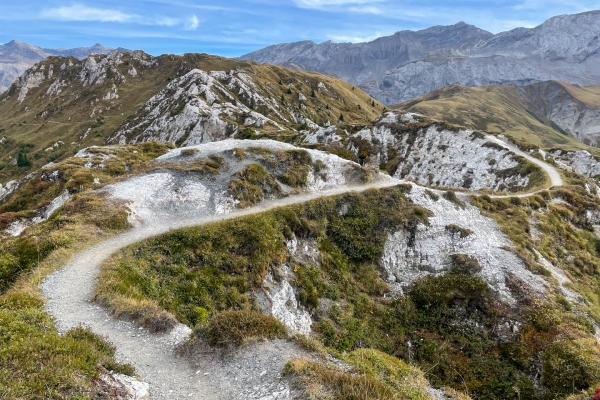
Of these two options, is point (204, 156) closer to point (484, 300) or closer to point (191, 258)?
point (191, 258)

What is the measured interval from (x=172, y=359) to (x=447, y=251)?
37.5 m

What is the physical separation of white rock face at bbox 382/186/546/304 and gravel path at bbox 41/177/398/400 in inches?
1077

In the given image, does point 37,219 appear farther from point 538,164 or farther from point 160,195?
point 538,164

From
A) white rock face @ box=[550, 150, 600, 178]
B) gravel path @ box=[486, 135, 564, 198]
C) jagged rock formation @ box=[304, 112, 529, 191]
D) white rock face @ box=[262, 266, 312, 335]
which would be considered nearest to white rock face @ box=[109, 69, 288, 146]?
jagged rock formation @ box=[304, 112, 529, 191]

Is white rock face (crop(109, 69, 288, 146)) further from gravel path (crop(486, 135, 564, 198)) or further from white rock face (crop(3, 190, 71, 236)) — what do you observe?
gravel path (crop(486, 135, 564, 198))

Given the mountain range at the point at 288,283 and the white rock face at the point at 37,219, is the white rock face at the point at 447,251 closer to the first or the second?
the mountain range at the point at 288,283

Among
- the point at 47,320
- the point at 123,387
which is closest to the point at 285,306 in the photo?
the point at 123,387

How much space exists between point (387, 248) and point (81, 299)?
33755 millimetres

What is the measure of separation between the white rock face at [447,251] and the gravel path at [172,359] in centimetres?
2734

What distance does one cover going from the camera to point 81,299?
18984 mm

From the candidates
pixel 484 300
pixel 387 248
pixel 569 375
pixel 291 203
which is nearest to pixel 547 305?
pixel 484 300

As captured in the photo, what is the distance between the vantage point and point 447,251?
4225 centimetres

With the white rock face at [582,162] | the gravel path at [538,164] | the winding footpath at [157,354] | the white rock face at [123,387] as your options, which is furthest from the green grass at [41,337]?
the white rock face at [582,162]

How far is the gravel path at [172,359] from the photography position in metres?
13.6
